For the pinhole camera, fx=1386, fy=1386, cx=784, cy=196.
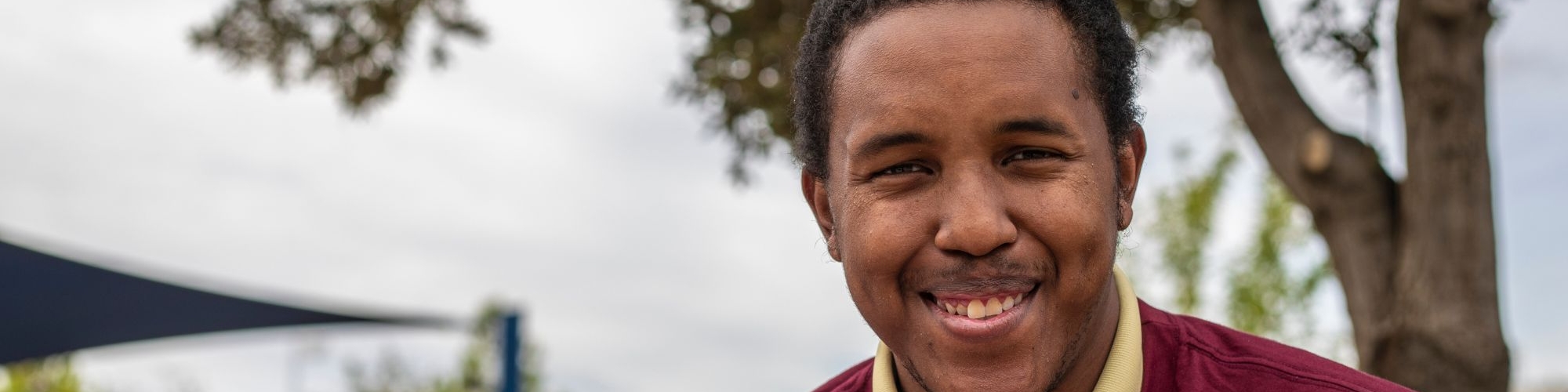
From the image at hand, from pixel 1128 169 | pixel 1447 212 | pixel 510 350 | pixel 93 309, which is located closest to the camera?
pixel 1128 169

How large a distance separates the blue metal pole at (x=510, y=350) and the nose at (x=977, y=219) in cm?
873

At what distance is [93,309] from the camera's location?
10.5 meters

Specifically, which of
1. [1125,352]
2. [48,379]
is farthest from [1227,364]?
[48,379]

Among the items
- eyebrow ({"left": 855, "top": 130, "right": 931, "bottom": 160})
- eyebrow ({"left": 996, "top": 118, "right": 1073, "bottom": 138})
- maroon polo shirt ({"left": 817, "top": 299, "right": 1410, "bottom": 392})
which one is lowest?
maroon polo shirt ({"left": 817, "top": 299, "right": 1410, "bottom": 392})

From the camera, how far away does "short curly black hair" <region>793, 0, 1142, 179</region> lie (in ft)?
7.75

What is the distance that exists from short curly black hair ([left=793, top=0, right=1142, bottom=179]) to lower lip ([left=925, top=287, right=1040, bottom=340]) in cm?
38

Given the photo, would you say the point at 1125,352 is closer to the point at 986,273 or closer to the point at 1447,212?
the point at 986,273

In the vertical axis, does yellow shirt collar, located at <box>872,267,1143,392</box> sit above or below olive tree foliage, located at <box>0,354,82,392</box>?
below

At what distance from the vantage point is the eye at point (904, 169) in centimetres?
224

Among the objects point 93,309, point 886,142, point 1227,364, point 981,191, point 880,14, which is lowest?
point 1227,364

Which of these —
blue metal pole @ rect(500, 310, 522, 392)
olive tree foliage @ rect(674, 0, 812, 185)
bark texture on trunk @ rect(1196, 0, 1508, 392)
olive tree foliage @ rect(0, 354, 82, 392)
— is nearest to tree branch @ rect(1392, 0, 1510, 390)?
bark texture on trunk @ rect(1196, 0, 1508, 392)

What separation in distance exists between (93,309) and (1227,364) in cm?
1006

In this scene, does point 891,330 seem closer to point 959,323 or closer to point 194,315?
point 959,323

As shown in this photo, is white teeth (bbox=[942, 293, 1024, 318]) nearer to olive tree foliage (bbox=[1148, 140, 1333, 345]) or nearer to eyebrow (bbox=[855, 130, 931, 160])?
eyebrow (bbox=[855, 130, 931, 160])
